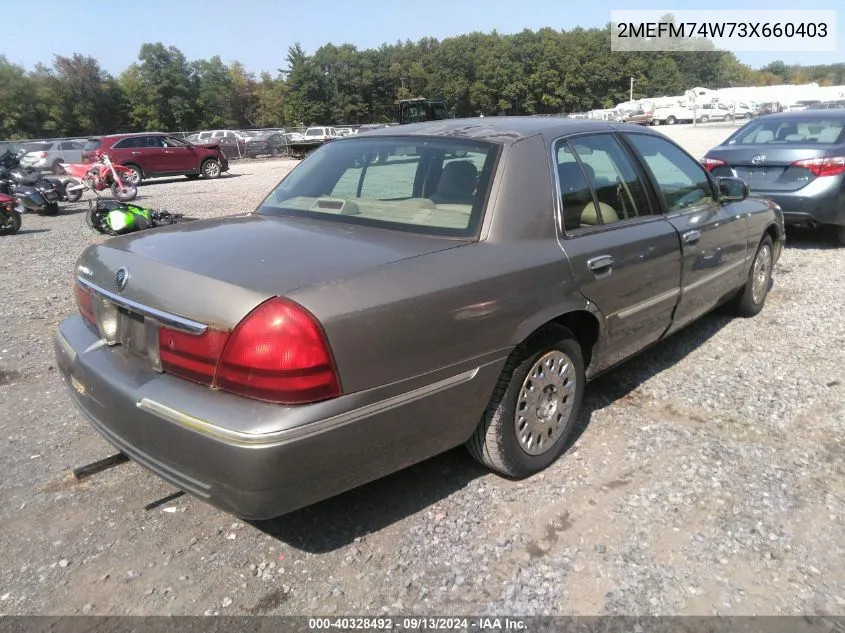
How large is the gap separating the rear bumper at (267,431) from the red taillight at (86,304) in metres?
0.26

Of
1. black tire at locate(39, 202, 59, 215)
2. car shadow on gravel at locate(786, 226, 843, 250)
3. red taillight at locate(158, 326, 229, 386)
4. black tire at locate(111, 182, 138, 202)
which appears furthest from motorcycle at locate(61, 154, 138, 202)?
red taillight at locate(158, 326, 229, 386)

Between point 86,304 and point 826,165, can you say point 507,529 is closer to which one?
point 86,304

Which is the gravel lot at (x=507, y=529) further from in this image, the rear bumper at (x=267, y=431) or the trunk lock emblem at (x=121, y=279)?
the trunk lock emblem at (x=121, y=279)

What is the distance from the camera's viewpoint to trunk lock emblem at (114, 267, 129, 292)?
8.11 ft

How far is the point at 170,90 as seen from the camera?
66.8 metres

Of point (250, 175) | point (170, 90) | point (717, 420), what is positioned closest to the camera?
point (717, 420)

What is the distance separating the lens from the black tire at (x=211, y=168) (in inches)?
874

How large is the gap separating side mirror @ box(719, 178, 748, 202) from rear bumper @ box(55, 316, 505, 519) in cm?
271

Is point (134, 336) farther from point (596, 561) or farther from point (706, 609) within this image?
point (706, 609)

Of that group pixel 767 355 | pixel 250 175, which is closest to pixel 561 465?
pixel 767 355

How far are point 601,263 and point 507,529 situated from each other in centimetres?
132

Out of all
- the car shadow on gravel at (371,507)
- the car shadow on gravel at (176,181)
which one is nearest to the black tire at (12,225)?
the car shadow on gravel at (176,181)

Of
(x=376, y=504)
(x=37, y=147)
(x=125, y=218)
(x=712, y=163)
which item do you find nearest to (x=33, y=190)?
(x=125, y=218)

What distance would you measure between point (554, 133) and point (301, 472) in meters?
Result: 2.09
